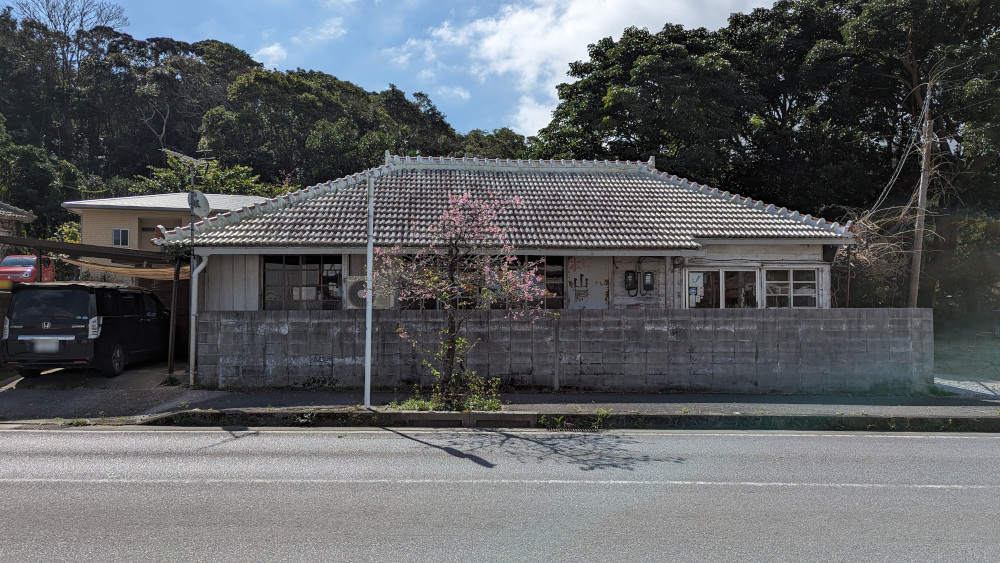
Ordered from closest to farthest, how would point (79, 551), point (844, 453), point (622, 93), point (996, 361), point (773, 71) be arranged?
point (79, 551) < point (844, 453) < point (996, 361) < point (622, 93) < point (773, 71)

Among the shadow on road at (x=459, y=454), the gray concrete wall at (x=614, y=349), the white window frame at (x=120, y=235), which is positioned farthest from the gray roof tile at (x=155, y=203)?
the shadow on road at (x=459, y=454)

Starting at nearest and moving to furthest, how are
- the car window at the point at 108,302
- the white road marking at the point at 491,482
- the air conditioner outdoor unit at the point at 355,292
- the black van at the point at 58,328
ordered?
the white road marking at the point at 491,482 → the black van at the point at 58,328 → the air conditioner outdoor unit at the point at 355,292 → the car window at the point at 108,302

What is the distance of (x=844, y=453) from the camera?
7125mm

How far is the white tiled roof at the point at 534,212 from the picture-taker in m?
12.4

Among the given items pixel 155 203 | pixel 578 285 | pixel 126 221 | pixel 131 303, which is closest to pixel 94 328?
pixel 131 303

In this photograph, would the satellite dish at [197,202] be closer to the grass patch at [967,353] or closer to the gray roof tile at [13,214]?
the gray roof tile at [13,214]

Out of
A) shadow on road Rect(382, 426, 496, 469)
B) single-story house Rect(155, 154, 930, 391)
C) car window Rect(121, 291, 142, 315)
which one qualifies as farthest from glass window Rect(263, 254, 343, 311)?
shadow on road Rect(382, 426, 496, 469)

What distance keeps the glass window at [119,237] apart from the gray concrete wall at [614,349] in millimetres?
9637

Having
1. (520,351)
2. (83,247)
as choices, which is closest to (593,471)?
(520,351)

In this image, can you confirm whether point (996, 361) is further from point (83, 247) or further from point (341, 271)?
point (83, 247)

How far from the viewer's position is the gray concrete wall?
1070 centimetres

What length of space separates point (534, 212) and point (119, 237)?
12796 mm

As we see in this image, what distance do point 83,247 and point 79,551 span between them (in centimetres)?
939

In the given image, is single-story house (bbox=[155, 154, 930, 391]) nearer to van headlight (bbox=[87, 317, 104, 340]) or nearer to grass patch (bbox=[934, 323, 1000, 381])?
van headlight (bbox=[87, 317, 104, 340])
